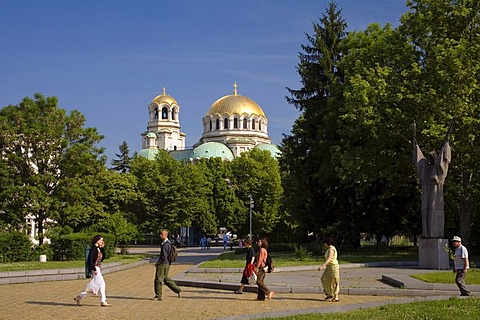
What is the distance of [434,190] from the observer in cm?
2280

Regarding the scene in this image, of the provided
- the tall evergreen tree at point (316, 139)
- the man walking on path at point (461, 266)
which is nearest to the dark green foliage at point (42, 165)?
the tall evergreen tree at point (316, 139)

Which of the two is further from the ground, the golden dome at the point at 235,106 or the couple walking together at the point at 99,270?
the golden dome at the point at 235,106

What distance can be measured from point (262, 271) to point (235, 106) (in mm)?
100715

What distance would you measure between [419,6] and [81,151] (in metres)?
19.0

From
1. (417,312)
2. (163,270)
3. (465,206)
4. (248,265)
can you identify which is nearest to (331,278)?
(248,265)

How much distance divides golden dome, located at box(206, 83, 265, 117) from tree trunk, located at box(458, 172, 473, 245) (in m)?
84.9

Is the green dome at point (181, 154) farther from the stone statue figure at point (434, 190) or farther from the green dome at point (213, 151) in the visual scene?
the stone statue figure at point (434, 190)

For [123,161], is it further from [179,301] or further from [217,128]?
[179,301]

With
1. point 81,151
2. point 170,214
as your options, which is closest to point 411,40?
point 81,151

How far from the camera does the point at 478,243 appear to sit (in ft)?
116

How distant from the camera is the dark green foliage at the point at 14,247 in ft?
97.0

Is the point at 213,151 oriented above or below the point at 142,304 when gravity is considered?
above

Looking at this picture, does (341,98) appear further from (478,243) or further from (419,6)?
(478,243)

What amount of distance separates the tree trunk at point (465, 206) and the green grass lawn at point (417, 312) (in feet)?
56.9
